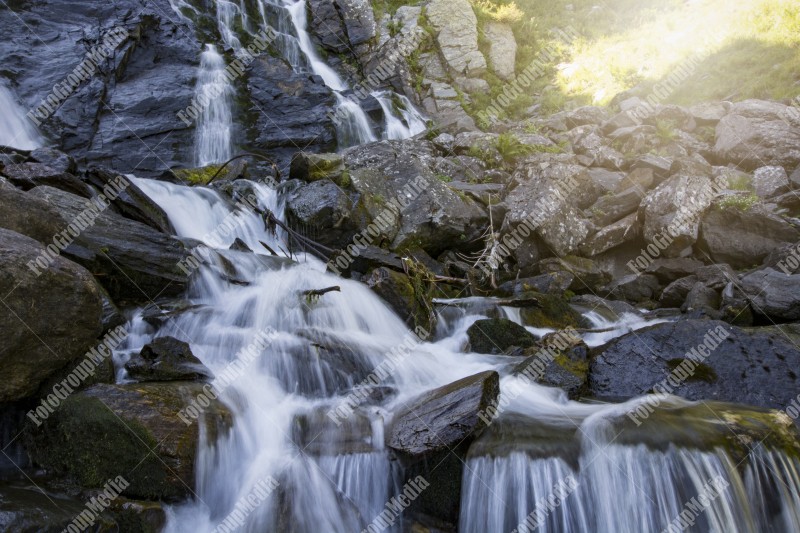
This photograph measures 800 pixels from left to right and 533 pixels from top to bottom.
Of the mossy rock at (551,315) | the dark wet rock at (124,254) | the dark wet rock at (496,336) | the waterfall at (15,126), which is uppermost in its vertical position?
the waterfall at (15,126)

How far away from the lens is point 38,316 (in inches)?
171

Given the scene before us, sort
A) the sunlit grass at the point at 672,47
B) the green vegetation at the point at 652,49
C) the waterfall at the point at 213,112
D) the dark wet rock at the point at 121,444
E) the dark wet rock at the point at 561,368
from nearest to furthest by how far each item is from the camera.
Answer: the dark wet rock at the point at 121,444
the dark wet rock at the point at 561,368
the waterfall at the point at 213,112
the sunlit grass at the point at 672,47
the green vegetation at the point at 652,49

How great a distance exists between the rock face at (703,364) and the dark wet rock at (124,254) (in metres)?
5.82

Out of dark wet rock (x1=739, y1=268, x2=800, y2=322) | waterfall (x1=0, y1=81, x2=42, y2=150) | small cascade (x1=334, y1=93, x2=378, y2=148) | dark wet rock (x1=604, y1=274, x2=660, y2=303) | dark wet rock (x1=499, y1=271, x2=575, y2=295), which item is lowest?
dark wet rock (x1=604, y1=274, x2=660, y2=303)

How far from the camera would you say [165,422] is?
427cm

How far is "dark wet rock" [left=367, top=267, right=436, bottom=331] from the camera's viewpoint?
313 inches

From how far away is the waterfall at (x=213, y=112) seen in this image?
1385 cm

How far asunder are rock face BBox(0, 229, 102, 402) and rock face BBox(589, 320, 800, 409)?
5586mm

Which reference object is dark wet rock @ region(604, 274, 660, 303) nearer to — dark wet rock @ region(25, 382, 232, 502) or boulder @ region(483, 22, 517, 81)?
dark wet rock @ region(25, 382, 232, 502)

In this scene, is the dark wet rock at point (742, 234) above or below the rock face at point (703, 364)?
below

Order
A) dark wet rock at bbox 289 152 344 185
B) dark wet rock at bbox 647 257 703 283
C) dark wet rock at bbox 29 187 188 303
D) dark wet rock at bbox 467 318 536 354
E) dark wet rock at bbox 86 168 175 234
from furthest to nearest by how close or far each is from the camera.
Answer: dark wet rock at bbox 289 152 344 185 < dark wet rock at bbox 647 257 703 283 < dark wet rock at bbox 86 168 175 234 < dark wet rock at bbox 467 318 536 354 < dark wet rock at bbox 29 187 188 303

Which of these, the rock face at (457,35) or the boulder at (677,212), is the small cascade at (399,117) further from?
the boulder at (677,212)

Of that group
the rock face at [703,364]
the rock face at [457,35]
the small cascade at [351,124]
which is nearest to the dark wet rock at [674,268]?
the rock face at [703,364]

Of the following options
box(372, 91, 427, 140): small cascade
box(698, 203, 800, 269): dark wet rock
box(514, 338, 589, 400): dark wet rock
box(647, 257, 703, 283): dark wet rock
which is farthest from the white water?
box(372, 91, 427, 140): small cascade
